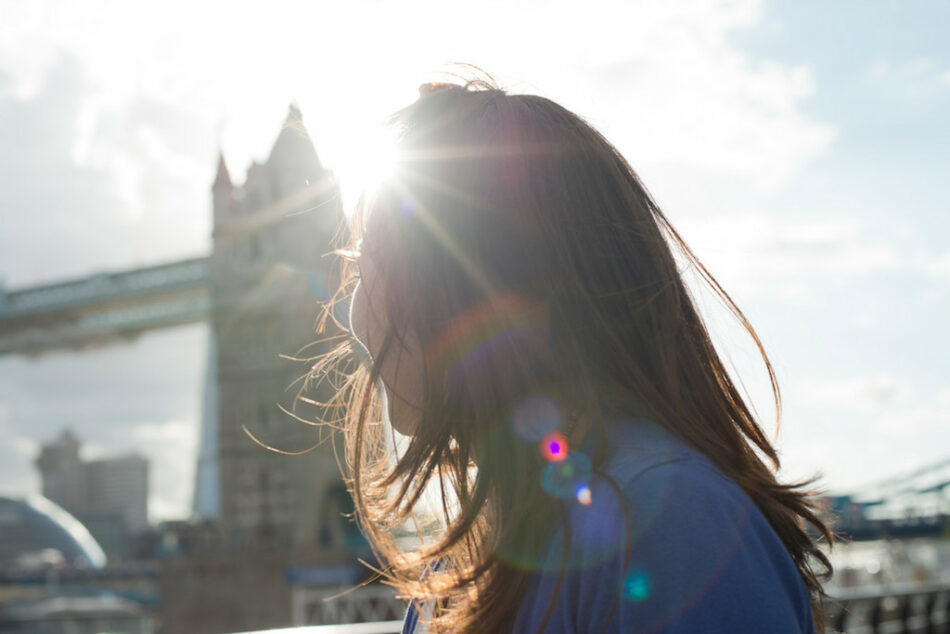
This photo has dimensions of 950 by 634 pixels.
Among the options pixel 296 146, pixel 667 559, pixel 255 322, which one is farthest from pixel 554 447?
pixel 255 322

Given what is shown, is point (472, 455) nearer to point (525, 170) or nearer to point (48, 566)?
point (525, 170)

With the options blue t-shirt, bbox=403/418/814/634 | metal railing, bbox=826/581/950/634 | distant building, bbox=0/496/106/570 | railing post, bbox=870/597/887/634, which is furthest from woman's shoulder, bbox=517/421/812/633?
distant building, bbox=0/496/106/570

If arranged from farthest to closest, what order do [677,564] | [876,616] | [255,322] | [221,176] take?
[255,322] → [221,176] → [876,616] → [677,564]

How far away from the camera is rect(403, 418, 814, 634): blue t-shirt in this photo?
0.63 m

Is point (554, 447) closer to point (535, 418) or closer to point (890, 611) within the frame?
point (535, 418)

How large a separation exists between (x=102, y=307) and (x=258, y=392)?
27.8 m

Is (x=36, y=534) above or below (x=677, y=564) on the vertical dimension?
below

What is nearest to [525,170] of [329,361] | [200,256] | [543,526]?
[543,526]

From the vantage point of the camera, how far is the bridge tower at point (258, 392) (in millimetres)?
10555

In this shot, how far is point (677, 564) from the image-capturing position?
633 millimetres

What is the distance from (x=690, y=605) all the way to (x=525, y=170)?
43 cm

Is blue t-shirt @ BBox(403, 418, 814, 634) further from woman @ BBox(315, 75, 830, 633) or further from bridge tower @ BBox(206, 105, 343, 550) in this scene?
bridge tower @ BBox(206, 105, 343, 550)

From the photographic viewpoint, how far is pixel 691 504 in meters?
0.65

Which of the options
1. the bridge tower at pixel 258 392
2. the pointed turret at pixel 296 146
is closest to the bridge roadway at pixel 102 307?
the bridge tower at pixel 258 392
